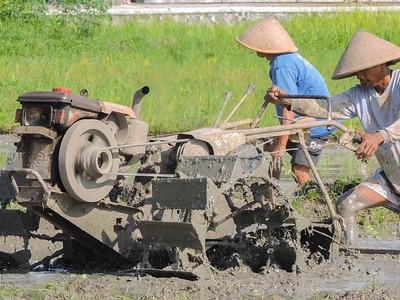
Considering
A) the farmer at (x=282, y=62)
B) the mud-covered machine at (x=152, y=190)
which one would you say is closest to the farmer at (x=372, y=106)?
the mud-covered machine at (x=152, y=190)

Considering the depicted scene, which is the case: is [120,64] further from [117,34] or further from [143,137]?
[143,137]

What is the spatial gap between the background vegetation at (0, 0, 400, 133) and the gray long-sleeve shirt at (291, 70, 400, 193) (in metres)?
3.05

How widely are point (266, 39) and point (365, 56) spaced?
1.42 meters

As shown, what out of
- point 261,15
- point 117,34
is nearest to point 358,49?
point 117,34

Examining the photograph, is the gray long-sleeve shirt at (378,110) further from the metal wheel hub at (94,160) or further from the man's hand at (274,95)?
the metal wheel hub at (94,160)

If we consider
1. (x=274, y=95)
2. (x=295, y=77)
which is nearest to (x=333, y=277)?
(x=274, y=95)

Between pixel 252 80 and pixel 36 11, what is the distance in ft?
16.5

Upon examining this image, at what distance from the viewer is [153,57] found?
13.5 m

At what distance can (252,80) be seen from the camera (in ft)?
53.5

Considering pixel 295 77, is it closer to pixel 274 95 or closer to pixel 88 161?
pixel 274 95

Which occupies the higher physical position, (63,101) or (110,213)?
(63,101)

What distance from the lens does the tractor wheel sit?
651 centimetres

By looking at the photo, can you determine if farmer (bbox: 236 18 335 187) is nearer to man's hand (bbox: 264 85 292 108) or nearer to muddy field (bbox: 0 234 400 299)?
man's hand (bbox: 264 85 292 108)

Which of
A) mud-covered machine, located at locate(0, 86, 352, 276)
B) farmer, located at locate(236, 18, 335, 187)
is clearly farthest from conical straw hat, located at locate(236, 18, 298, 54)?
mud-covered machine, located at locate(0, 86, 352, 276)
